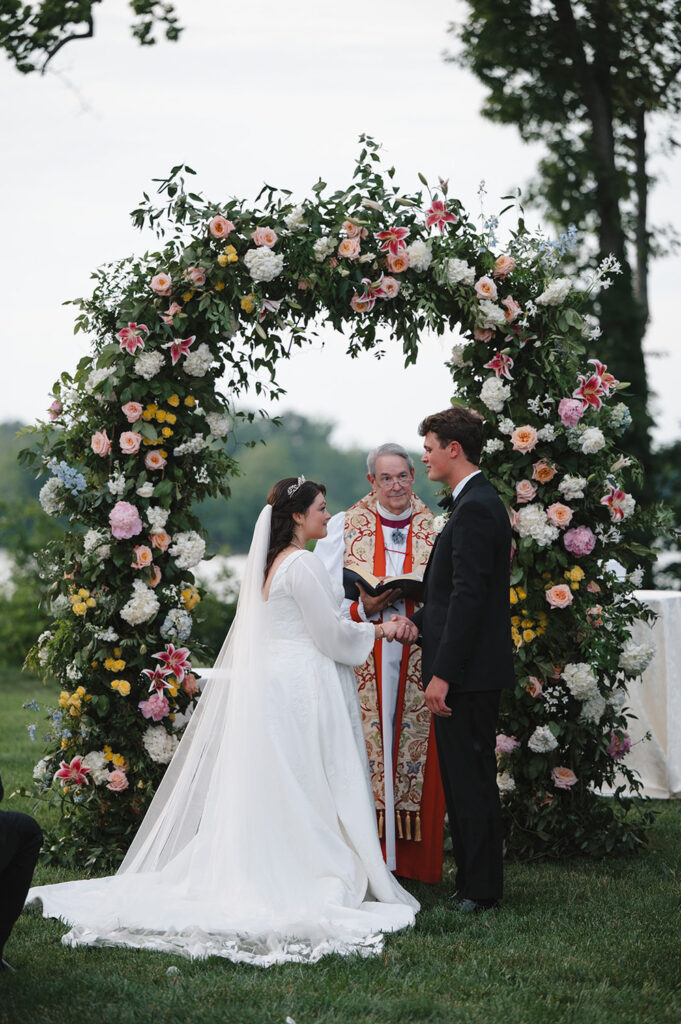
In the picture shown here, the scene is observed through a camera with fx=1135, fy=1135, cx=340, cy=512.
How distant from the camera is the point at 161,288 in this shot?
18.8ft

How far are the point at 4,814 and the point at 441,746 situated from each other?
6.33ft

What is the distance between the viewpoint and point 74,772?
18.7 feet

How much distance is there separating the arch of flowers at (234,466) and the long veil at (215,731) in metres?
0.60

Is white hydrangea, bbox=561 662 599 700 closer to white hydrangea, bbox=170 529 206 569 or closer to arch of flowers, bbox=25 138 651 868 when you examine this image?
arch of flowers, bbox=25 138 651 868

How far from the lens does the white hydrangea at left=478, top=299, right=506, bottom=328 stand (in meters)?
5.89

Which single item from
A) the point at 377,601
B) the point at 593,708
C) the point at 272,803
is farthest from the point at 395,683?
the point at 272,803

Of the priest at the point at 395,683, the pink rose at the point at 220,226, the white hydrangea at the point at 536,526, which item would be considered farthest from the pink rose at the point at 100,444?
the white hydrangea at the point at 536,526

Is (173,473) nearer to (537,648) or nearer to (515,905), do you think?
(537,648)

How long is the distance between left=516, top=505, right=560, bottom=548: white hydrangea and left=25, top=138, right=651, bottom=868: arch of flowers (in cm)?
1

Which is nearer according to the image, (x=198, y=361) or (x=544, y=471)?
(x=198, y=361)

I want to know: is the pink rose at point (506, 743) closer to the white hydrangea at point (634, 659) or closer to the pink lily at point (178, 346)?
the white hydrangea at point (634, 659)

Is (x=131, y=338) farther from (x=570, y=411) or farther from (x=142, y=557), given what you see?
(x=570, y=411)

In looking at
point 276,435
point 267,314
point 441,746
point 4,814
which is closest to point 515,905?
point 441,746

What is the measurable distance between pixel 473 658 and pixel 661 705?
3.15 m
